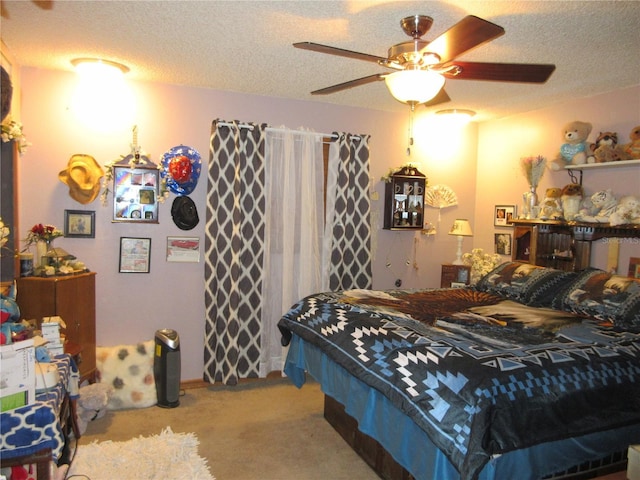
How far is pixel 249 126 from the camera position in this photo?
3820 mm

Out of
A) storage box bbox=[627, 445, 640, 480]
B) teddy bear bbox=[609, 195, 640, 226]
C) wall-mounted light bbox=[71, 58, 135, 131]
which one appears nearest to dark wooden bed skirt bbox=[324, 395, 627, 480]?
storage box bbox=[627, 445, 640, 480]

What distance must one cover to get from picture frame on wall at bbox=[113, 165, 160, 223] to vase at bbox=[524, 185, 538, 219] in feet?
10.3

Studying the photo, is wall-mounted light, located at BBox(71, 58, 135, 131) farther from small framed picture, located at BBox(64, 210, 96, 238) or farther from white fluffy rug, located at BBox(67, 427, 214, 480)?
white fluffy rug, located at BBox(67, 427, 214, 480)

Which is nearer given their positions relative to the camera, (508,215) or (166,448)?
(166,448)

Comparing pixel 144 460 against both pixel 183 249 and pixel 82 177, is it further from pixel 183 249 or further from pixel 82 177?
pixel 82 177

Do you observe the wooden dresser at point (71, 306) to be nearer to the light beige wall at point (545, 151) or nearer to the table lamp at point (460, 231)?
the table lamp at point (460, 231)

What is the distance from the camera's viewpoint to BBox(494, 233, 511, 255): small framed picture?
14.7 ft

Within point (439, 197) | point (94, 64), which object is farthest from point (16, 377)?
point (439, 197)

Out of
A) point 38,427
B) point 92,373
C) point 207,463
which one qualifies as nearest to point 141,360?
point 92,373

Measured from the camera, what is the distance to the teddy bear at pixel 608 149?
10.9 ft

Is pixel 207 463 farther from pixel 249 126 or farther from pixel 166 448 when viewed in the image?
pixel 249 126

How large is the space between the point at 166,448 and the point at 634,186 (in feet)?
12.1

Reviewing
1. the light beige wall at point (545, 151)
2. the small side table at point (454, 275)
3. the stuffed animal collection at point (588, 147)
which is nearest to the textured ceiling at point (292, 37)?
the light beige wall at point (545, 151)

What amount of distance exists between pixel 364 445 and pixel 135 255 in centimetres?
225
